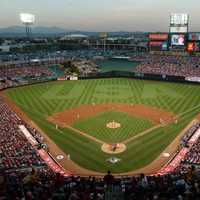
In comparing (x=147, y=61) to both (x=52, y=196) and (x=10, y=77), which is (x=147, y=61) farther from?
(x=52, y=196)

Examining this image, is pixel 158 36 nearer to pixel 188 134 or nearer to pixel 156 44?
pixel 156 44

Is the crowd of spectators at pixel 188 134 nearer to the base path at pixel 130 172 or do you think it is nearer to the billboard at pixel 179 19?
the base path at pixel 130 172

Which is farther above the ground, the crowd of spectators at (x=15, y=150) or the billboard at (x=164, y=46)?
the billboard at (x=164, y=46)

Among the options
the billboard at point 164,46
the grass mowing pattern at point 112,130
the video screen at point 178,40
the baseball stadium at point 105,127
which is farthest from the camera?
the billboard at point 164,46

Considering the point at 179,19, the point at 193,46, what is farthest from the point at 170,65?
the point at 179,19

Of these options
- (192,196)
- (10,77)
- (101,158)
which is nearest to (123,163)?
(101,158)

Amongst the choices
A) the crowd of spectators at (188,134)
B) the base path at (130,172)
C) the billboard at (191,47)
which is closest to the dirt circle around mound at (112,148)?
the base path at (130,172)
